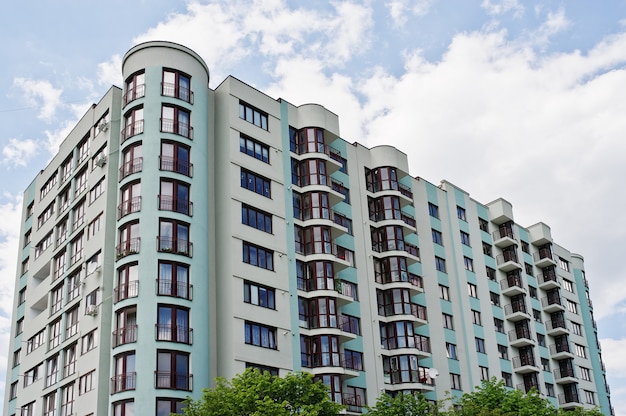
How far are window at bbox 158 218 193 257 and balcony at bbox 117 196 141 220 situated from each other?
2.01 metres

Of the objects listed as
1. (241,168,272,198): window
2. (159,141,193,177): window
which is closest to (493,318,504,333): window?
(241,168,272,198): window

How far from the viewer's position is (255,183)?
5547cm

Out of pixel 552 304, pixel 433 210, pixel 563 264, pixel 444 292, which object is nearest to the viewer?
pixel 444 292

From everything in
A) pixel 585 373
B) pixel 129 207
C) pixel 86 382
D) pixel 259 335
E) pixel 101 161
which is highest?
pixel 101 161

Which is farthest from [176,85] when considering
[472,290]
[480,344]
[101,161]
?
[480,344]

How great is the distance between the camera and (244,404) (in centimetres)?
3931

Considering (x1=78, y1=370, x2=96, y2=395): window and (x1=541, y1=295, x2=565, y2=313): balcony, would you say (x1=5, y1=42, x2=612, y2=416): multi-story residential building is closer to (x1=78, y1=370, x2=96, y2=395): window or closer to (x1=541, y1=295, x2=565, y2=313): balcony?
(x1=78, y1=370, x2=96, y2=395): window

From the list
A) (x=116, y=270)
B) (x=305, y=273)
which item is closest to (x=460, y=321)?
(x=305, y=273)

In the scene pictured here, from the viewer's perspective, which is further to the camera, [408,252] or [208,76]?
[408,252]

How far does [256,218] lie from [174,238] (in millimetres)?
7312

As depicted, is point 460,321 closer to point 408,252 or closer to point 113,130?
point 408,252

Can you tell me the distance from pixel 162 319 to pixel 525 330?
4345cm

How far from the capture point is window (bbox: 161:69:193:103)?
176ft

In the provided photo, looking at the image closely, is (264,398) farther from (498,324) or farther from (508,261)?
(508,261)
